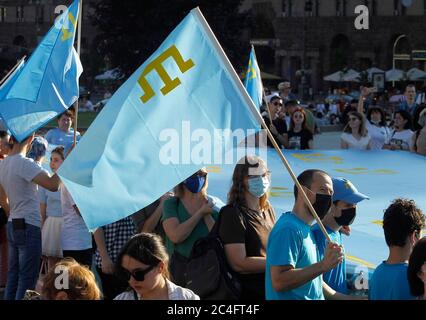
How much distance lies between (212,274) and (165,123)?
2.92 feet

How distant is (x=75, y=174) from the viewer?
484cm

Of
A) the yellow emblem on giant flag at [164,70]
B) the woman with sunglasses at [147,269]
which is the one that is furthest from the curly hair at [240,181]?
the woman with sunglasses at [147,269]

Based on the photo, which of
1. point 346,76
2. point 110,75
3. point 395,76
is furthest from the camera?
point 110,75

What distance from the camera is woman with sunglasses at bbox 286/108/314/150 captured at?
11.0 metres

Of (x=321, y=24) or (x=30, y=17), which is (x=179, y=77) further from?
(x=30, y=17)

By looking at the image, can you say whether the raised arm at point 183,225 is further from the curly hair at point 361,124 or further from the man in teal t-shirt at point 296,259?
the curly hair at point 361,124

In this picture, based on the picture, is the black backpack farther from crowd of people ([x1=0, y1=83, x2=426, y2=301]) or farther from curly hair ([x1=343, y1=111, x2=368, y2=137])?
curly hair ([x1=343, y1=111, x2=368, y2=137])

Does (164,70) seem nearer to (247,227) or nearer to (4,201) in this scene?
(247,227)

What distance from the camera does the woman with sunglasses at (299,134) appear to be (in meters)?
11.0

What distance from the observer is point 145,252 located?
4.26 metres

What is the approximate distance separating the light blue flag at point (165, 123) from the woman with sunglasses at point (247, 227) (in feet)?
1.31

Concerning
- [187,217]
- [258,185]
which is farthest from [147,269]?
[187,217]

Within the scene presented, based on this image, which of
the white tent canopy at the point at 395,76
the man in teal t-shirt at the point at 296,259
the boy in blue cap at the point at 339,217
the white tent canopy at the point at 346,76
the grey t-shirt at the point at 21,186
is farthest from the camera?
the white tent canopy at the point at 346,76
